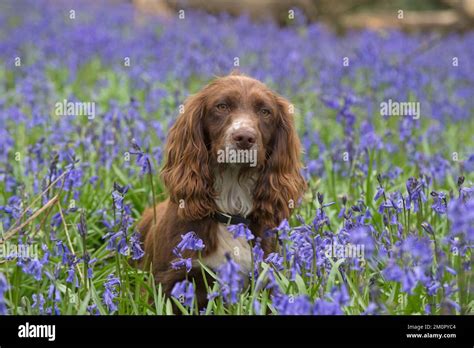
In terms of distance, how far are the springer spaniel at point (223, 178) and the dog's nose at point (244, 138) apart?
0.07m

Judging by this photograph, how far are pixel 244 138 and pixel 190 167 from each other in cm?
44

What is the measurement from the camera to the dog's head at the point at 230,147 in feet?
13.5

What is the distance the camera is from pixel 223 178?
4277mm

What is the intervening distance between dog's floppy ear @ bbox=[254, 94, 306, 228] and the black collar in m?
0.11

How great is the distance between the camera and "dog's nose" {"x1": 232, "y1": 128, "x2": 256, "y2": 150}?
3.91 meters
